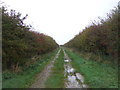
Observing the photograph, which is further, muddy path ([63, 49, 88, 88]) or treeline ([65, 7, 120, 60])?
treeline ([65, 7, 120, 60])

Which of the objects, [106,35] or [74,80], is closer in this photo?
[74,80]

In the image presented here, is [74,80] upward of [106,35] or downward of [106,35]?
downward

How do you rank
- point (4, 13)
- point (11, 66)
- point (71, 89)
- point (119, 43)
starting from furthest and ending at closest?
point (11, 66)
point (119, 43)
point (4, 13)
point (71, 89)

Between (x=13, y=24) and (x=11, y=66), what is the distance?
388cm

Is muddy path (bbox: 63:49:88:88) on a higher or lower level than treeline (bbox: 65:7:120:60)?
lower

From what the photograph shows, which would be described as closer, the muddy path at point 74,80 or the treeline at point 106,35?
the muddy path at point 74,80

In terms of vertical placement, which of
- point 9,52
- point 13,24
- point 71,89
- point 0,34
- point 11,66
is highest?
point 13,24

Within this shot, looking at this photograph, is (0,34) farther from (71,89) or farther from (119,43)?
(119,43)

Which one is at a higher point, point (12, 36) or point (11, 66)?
point (12, 36)

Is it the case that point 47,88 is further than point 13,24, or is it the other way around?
point 13,24

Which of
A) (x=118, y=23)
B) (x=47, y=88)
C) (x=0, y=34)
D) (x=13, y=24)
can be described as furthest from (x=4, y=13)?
(x=118, y=23)

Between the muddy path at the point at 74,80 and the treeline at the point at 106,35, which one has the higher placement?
the treeline at the point at 106,35

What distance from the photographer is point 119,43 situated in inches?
575

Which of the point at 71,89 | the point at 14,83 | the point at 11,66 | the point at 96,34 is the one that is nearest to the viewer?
the point at 71,89
